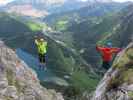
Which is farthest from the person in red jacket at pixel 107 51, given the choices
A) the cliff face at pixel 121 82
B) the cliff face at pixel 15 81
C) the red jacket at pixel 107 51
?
the cliff face at pixel 15 81

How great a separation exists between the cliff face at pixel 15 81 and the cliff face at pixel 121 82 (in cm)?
8322

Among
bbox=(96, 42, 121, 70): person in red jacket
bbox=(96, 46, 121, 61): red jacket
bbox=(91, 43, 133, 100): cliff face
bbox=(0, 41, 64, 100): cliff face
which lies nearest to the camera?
bbox=(91, 43, 133, 100): cliff face

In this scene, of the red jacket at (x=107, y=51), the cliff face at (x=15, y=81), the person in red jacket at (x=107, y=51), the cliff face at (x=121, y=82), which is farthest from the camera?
the cliff face at (x=15, y=81)

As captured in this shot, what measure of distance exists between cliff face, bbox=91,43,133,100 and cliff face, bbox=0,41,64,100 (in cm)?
8322

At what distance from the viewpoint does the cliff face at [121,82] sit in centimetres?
2773

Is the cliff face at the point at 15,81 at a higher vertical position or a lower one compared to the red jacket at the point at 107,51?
lower

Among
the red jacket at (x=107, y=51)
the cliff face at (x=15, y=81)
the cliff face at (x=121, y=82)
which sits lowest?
the cliff face at (x=15, y=81)

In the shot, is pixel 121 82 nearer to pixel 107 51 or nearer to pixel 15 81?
pixel 107 51

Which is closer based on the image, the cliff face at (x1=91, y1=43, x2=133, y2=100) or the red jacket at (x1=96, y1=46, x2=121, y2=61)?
the cliff face at (x1=91, y1=43, x2=133, y2=100)

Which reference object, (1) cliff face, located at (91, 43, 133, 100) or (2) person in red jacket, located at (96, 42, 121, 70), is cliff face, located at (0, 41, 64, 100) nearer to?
(2) person in red jacket, located at (96, 42, 121, 70)

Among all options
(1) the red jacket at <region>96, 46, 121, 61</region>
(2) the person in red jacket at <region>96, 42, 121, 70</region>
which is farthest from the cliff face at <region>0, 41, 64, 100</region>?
(1) the red jacket at <region>96, 46, 121, 61</region>

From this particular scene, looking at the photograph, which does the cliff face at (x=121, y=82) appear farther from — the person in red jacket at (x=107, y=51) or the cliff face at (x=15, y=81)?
the cliff face at (x=15, y=81)

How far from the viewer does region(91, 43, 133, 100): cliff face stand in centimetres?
2773

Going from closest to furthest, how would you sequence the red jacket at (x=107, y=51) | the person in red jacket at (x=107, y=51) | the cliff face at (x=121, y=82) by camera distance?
the cliff face at (x=121, y=82) < the person in red jacket at (x=107, y=51) < the red jacket at (x=107, y=51)
